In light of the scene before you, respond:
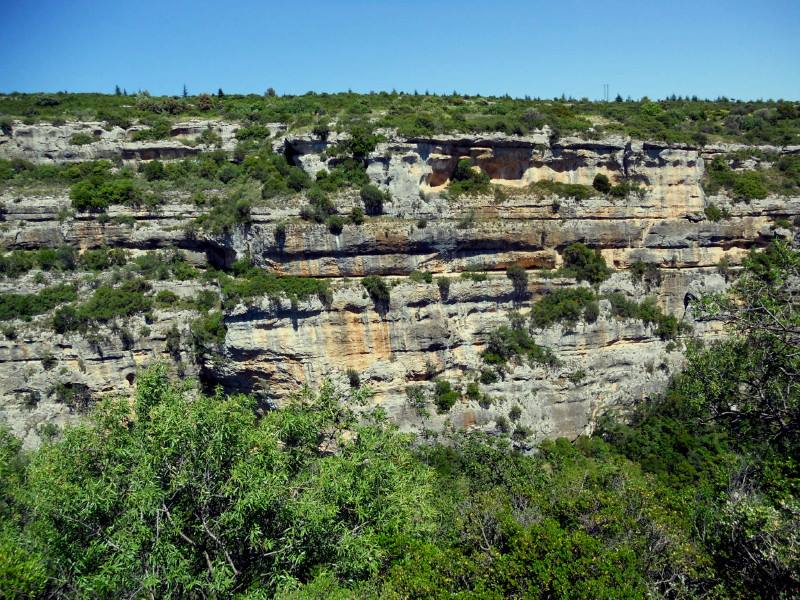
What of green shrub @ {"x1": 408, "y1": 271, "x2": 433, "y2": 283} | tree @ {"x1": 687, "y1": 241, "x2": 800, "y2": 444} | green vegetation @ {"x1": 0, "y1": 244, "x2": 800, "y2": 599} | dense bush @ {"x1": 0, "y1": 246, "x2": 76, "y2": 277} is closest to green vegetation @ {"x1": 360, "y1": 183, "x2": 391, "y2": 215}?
green shrub @ {"x1": 408, "y1": 271, "x2": 433, "y2": 283}

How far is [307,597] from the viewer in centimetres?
1306

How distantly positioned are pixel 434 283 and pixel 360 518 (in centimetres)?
1977

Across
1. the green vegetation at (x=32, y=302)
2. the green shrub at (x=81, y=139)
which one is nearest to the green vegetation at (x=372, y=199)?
the green vegetation at (x=32, y=302)

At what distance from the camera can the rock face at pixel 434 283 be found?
32.5m

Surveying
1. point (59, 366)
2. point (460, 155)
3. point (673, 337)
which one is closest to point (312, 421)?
point (59, 366)

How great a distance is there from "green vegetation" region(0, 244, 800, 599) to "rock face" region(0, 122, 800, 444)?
45.7 feet

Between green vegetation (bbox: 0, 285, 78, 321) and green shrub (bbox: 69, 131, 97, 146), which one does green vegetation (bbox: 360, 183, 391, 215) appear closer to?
green vegetation (bbox: 0, 285, 78, 321)

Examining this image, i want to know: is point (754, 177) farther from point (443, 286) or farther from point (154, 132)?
point (154, 132)

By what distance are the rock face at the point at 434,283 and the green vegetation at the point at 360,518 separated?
13.9 meters

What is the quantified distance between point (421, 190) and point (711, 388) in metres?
25.4

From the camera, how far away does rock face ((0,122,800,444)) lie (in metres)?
32.5

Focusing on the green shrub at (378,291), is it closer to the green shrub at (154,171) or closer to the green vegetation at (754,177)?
the green shrub at (154,171)

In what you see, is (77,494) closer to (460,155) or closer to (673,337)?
(460,155)

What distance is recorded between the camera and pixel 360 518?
16.6 metres
